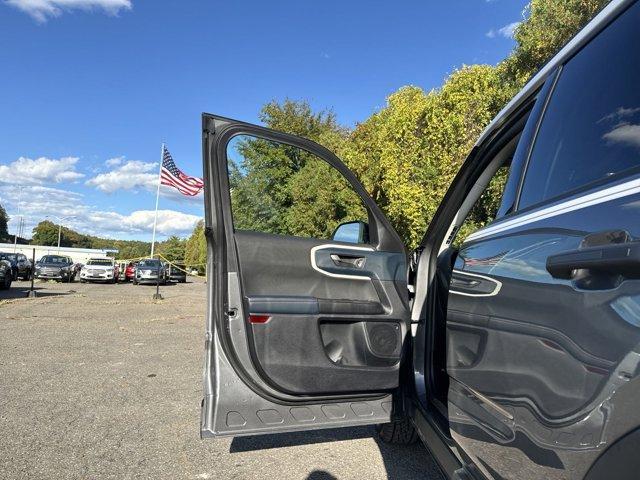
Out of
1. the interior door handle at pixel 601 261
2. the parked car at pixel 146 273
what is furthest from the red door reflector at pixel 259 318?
the parked car at pixel 146 273

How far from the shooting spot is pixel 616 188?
1.11 metres

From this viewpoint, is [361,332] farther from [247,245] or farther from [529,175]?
[529,175]

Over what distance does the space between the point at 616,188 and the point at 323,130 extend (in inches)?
1026

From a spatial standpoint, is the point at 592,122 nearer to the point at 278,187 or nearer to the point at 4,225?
the point at 278,187

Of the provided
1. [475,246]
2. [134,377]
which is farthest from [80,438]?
[475,246]

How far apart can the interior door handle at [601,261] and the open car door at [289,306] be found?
4.27ft

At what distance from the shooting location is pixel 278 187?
147 inches

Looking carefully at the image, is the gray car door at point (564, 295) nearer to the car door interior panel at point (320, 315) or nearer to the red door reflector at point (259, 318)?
the car door interior panel at point (320, 315)

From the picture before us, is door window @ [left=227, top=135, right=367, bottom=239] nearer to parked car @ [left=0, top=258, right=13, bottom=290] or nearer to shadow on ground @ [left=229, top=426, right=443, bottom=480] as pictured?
shadow on ground @ [left=229, top=426, right=443, bottom=480]

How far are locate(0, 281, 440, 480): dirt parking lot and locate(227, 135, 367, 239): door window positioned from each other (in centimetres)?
151

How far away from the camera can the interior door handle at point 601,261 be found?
956 millimetres

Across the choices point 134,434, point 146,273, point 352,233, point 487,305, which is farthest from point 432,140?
point 146,273

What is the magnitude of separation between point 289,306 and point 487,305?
4.08ft

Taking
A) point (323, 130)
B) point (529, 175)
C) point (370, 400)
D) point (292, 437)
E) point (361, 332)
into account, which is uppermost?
point (323, 130)
